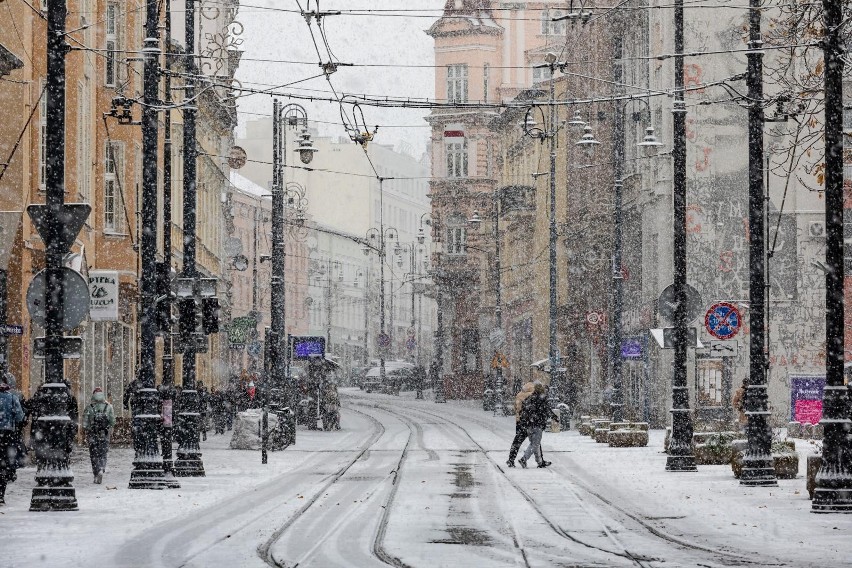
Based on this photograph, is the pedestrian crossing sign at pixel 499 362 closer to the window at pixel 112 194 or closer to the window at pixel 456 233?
the window at pixel 112 194

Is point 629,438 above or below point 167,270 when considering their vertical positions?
below

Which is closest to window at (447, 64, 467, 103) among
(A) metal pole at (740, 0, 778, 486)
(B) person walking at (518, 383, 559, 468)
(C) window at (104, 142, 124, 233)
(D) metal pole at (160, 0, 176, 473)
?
(C) window at (104, 142, 124, 233)

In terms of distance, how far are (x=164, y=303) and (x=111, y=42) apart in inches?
802

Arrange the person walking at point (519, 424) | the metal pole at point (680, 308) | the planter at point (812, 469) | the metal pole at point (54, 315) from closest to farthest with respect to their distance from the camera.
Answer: the metal pole at point (54, 315)
the planter at point (812, 469)
the metal pole at point (680, 308)
the person walking at point (519, 424)

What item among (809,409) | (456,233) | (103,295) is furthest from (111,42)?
(456,233)

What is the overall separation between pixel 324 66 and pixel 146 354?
22.2 ft

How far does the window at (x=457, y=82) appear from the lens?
3954 inches

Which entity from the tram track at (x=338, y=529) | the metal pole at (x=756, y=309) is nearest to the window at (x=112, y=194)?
the tram track at (x=338, y=529)

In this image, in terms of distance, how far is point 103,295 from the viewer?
3759 cm

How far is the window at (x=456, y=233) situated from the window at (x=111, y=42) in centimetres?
5560

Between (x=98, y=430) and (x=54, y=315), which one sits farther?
(x=98, y=430)

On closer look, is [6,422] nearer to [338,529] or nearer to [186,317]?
[186,317]

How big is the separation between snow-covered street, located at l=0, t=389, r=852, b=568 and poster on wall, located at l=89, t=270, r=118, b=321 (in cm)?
532

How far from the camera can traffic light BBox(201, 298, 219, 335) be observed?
27.6 meters
